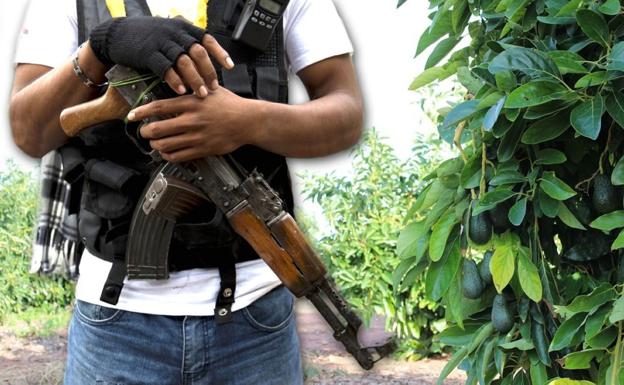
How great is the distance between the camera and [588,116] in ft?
3.76

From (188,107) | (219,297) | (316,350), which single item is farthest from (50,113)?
(316,350)

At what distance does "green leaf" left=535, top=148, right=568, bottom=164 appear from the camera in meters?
1.23

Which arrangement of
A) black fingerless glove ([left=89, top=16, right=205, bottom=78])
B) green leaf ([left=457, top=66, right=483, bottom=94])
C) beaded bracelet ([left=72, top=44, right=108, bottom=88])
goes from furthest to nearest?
beaded bracelet ([left=72, top=44, right=108, bottom=88]) → black fingerless glove ([left=89, top=16, right=205, bottom=78]) → green leaf ([left=457, top=66, right=483, bottom=94])

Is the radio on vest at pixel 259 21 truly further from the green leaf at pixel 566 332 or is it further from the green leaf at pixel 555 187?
the green leaf at pixel 566 332

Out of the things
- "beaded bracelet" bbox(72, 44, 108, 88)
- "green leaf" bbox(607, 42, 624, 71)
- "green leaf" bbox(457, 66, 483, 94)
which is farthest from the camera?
"beaded bracelet" bbox(72, 44, 108, 88)

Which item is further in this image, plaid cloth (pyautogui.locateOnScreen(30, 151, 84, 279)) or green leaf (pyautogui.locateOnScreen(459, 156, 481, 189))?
plaid cloth (pyautogui.locateOnScreen(30, 151, 84, 279))

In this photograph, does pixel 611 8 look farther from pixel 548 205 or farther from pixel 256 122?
pixel 256 122

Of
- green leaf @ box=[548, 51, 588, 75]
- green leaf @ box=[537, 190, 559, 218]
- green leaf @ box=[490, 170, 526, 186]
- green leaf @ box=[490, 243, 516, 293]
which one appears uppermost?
green leaf @ box=[548, 51, 588, 75]

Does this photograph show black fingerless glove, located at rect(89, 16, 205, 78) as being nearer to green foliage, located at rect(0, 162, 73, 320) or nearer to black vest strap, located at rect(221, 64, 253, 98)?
black vest strap, located at rect(221, 64, 253, 98)

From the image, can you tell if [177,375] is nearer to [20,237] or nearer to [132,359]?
[132,359]

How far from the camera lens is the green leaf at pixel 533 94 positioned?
45.3 inches

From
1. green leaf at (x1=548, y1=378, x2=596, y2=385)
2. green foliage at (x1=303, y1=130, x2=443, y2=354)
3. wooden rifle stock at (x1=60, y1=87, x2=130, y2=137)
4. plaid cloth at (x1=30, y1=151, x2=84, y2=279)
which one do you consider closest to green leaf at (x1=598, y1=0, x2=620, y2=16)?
green leaf at (x1=548, y1=378, x2=596, y2=385)

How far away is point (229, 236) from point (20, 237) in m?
2.85

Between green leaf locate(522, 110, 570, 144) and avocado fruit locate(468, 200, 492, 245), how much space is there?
0.11 metres
